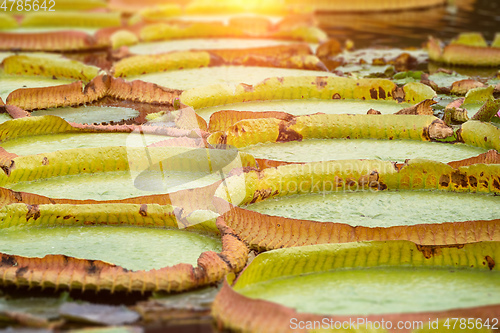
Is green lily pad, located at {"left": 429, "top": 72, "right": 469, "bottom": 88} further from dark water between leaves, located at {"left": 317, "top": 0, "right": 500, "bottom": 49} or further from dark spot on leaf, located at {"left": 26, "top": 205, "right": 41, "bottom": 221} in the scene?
dark spot on leaf, located at {"left": 26, "top": 205, "right": 41, "bottom": 221}

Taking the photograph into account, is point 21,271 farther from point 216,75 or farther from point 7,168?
point 216,75

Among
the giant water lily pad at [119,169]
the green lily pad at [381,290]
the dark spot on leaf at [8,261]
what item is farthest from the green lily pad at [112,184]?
the green lily pad at [381,290]

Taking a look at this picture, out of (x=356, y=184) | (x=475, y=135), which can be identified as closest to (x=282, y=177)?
(x=356, y=184)

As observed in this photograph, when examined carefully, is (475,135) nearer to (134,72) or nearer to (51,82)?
(134,72)

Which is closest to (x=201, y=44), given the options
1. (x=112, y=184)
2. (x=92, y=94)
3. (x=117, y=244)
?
(x=92, y=94)

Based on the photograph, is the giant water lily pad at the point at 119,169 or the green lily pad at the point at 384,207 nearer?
the green lily pad at the point at 384,207

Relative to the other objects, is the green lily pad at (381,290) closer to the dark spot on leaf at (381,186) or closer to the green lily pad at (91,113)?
the dark spot on leaf at (381,186)

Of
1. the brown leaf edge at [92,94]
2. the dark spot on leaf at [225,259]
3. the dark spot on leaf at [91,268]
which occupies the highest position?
the brown leaf edge at [92,94]
